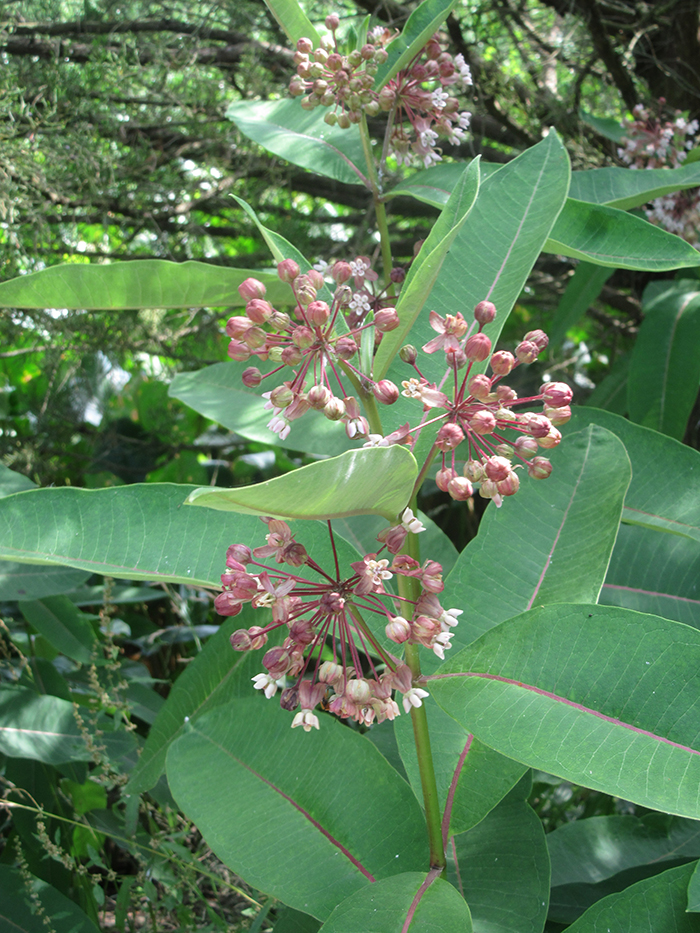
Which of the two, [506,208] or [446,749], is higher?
[506,208]

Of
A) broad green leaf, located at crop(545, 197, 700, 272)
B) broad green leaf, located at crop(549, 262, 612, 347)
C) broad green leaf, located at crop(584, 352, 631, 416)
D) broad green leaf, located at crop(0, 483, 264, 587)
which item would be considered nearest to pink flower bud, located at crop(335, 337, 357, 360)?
broad green leaf, located at crop(0, 483, 264, 587)

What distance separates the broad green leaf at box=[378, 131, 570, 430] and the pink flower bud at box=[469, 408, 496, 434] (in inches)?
9.2

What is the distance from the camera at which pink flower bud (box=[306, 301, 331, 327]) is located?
0.83 meters

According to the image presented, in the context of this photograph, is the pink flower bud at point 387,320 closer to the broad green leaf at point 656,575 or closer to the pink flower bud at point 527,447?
the pink flower bud at point 527,447

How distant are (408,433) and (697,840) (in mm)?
1033

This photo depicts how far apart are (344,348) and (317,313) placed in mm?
48

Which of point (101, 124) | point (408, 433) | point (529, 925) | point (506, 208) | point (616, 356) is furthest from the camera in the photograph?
point (616, 356)

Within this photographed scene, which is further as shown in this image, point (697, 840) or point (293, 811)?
point (697, 840)

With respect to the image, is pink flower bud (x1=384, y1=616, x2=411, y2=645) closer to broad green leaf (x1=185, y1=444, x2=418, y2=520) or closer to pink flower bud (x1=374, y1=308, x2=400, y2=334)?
broad green leaf (x1=185, y1=444, x2=418, y2=520)

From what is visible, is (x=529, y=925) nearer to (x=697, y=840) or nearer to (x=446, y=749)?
(x=446, y=749)

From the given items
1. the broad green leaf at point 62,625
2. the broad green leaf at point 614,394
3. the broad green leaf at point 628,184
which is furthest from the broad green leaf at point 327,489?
the broad green leaf at point 614,394

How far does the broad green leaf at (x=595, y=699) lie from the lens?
71cm

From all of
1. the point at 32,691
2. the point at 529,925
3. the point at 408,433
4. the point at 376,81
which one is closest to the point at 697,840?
the point at 529,925

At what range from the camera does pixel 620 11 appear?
2291mm
